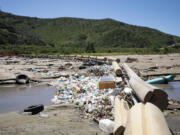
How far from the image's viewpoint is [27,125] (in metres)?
4.01

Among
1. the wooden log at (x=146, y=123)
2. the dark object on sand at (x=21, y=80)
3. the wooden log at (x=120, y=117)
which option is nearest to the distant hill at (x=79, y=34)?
the dark object on sand at (x=21, y=80)

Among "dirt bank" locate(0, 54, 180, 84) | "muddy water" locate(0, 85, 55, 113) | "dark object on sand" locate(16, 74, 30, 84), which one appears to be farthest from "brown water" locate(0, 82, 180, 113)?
"dirt bank" locate(0, 54, 180, 84)

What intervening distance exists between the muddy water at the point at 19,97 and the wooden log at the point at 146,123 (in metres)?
4.20

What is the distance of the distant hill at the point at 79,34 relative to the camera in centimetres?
6406

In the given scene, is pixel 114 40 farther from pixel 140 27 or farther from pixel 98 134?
pixel 98 134

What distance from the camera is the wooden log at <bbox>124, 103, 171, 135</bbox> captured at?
8.05ft

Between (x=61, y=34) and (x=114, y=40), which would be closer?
(x=114, y=40)

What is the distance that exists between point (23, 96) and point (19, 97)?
0.19m

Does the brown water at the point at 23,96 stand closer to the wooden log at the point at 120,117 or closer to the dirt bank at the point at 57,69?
the dirt bank at the point at 57,69

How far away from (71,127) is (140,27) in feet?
329

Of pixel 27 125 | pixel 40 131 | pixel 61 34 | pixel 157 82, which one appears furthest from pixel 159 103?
pixel 61 34

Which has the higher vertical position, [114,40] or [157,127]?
[114,40]

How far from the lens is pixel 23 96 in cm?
805

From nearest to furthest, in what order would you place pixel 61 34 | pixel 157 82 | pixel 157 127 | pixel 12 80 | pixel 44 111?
pixel 157 127 → pixel 44 111 → pixel 157 82 → pixel 12 80 → pixel 61 34
